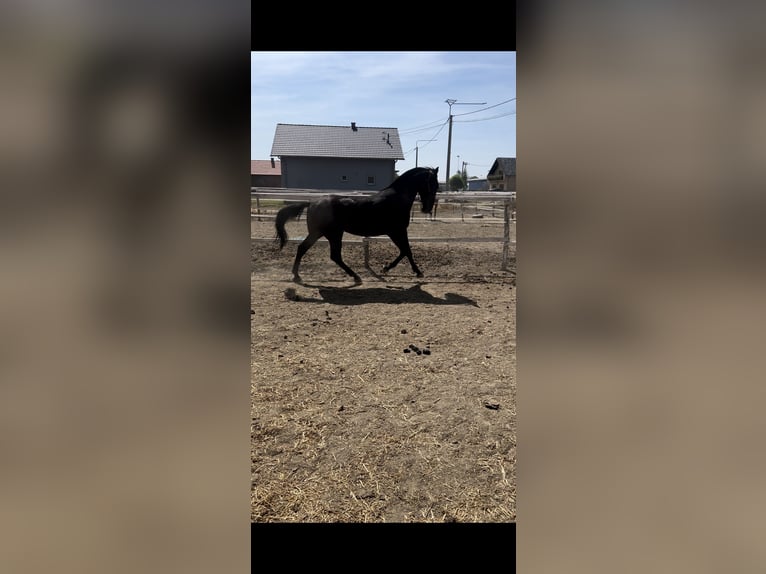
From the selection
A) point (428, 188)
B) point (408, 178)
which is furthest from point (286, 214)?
point (428, 188)

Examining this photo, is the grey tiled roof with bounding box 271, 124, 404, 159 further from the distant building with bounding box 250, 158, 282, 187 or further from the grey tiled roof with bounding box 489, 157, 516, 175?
the grey tiled roof with bounding box 489, 157, 516, 175

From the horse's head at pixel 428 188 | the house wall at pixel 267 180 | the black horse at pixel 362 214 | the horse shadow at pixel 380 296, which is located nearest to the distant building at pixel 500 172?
the house wall at pixel 267 180

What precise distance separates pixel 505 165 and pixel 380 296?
41.2m

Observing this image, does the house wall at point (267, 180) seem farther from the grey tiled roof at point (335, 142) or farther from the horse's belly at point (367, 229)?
the horse's belly at point (367, 229)

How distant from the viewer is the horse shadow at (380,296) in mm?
6902

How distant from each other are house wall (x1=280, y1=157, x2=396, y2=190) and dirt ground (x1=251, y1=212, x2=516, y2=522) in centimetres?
2625
